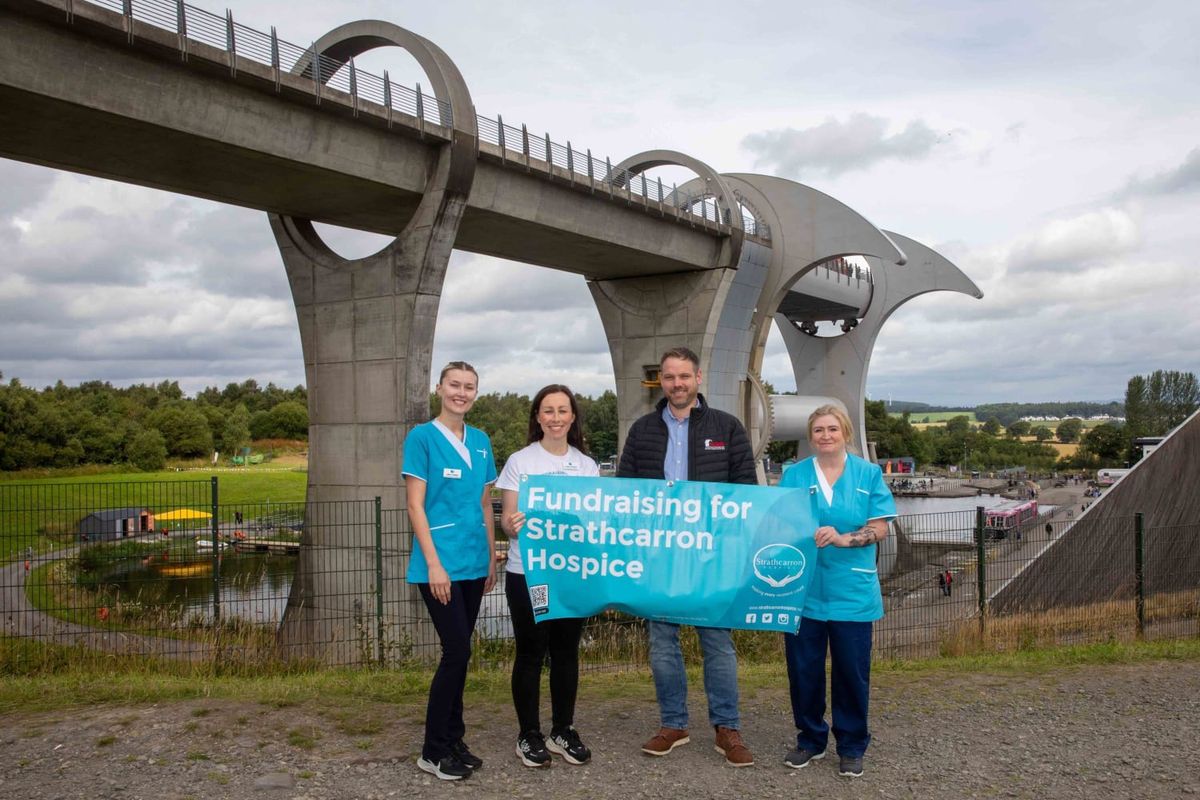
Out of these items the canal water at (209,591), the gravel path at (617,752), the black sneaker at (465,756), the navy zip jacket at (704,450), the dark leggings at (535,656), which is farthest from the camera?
the canal water at (209,591)

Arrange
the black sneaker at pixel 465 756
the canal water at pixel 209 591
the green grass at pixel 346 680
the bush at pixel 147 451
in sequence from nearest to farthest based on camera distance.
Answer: the black sneaker at pixel 465 756 < the green grass at pixel 346 680 < the canal water at pixel 209 591 < the bush at pixel 147 451

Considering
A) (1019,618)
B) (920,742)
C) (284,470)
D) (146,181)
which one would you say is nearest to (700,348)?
(146,181)

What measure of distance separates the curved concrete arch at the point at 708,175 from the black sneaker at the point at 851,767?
24953 mm

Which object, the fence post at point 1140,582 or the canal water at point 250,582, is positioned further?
the fence post at point 1140,582

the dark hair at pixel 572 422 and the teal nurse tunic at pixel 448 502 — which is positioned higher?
the dark hair at pixel 572 422

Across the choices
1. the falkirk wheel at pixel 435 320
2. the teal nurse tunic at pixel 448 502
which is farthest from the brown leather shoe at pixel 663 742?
the falkirk wheel at pixel 435 320

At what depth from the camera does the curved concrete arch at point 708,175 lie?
2844 centimetres

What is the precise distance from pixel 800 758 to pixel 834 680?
0.46m

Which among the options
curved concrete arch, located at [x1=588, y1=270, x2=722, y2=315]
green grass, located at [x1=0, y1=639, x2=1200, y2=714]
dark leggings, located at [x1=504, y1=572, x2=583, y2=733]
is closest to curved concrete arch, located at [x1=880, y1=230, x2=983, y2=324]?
curved concrete arch, located at [x1=588, y1=270, x2=722, y2=315]

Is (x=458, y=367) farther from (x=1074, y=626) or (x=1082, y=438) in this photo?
(x=1082, y=438)

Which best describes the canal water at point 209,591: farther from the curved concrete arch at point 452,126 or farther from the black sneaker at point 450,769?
the curved concrete arch at point 452,126

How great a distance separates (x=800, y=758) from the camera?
4.98 m

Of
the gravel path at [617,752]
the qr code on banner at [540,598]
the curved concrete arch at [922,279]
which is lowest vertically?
the gravel path at [617,752]

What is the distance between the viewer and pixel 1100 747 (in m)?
5.35
